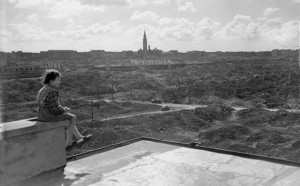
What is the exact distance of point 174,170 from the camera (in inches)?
203

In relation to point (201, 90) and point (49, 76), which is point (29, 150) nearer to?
point (49, 76)

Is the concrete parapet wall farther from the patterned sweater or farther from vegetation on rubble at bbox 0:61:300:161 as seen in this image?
vegetation on rubble at bbox 0:61:300:161

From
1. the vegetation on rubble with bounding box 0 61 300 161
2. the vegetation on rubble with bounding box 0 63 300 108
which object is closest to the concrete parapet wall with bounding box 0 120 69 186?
the vegetation on rubble with bounding box 0 61 300 161

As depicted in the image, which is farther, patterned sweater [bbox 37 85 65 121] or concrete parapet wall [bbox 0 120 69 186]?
patterned sweater [bbox 37 85 65 121]

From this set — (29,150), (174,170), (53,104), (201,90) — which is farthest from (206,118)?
(29,150)

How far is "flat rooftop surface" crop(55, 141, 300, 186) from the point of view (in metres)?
4.68

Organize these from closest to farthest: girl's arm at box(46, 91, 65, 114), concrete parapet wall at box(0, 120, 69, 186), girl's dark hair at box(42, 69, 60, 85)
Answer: concrete parapet wall at box(0, 120, 69, 186), girl's arm at box(46, 91, 65, 114), girl's dark hair at box(42, 69, 60, 85)

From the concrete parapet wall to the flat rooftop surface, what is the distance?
415mm

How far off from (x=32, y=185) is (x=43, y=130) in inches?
30.7

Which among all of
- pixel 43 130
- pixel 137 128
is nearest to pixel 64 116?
pixel 43 130

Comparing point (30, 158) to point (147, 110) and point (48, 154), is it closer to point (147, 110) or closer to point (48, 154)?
point (48, 154)

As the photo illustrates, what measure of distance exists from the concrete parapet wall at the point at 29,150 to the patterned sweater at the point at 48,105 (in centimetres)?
16

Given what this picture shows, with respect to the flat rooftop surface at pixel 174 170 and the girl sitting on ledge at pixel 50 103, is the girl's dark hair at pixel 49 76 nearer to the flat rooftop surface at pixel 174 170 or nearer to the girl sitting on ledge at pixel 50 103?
the girl sitting on ledge at pixel 50 103

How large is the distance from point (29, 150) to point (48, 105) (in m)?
0.76
